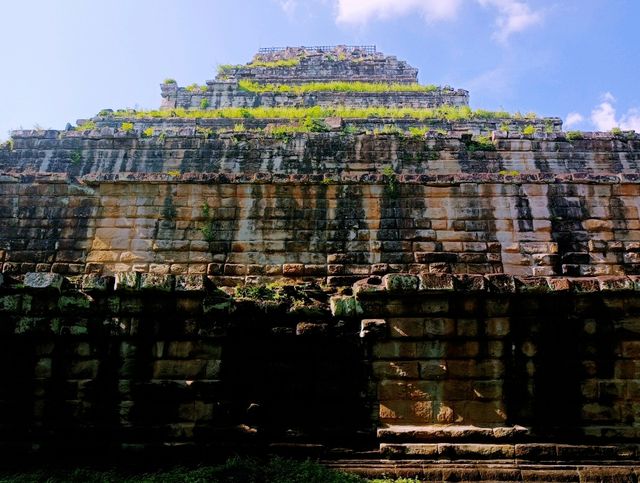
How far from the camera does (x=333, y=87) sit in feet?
80.5

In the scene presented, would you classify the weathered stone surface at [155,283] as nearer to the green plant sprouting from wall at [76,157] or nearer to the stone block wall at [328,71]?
the green plant sprouting from wall at [76,157]

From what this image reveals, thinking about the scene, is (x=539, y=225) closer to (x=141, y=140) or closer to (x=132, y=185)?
(x=132, y=185)

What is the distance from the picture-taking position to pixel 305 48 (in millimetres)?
30500

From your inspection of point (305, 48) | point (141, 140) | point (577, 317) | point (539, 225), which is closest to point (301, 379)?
point (577, 317)

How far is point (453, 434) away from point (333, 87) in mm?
20806

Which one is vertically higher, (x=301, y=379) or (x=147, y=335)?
(x=147, y=335)

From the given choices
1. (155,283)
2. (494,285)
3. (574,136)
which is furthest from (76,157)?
(574,136)

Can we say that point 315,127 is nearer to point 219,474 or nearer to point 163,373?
point 163,373

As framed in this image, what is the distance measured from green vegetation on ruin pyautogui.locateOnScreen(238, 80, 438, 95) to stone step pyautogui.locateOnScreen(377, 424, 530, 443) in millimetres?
20139

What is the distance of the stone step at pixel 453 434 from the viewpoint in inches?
228

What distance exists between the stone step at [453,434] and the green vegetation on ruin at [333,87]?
793 inches

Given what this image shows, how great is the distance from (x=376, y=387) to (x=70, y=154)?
10.7 metres

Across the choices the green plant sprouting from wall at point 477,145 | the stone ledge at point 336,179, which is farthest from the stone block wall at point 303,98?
the stone ledge at point 336,179

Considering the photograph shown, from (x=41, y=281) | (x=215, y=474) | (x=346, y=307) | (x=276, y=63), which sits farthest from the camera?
(x=276, y=63)
